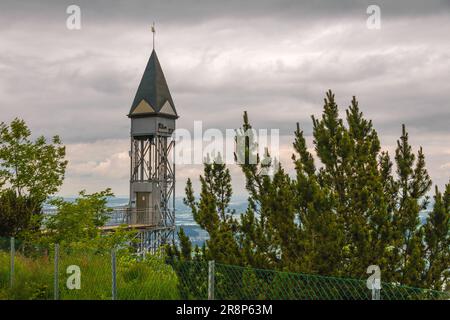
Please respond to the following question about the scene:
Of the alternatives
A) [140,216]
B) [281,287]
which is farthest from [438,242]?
[140,216]

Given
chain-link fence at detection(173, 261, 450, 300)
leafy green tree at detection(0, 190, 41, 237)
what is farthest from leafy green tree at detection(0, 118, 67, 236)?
chain-link fence at detection(173, 261, 450, 300)

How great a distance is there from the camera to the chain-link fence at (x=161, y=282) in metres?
9.95

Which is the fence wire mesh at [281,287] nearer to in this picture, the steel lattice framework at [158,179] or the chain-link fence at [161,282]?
the chain-link fence at [161,282]

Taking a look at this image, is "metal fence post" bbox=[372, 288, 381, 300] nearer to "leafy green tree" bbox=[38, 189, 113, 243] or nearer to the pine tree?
the pine tree

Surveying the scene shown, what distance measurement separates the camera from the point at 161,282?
12.3 m

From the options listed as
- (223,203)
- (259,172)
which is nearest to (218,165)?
(223,203)

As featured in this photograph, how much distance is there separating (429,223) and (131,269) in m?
6.87

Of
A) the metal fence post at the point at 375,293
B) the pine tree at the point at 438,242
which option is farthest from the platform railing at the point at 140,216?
the metal fence post at the point at 375,293

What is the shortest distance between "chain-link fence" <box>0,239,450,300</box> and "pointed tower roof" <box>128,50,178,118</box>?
1293 inches

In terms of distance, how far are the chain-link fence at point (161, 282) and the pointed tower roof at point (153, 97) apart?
32853mm

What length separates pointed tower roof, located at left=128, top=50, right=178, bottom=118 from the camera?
1906 inches

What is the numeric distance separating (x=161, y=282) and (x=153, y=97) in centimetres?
3799

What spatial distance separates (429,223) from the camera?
13.8m
